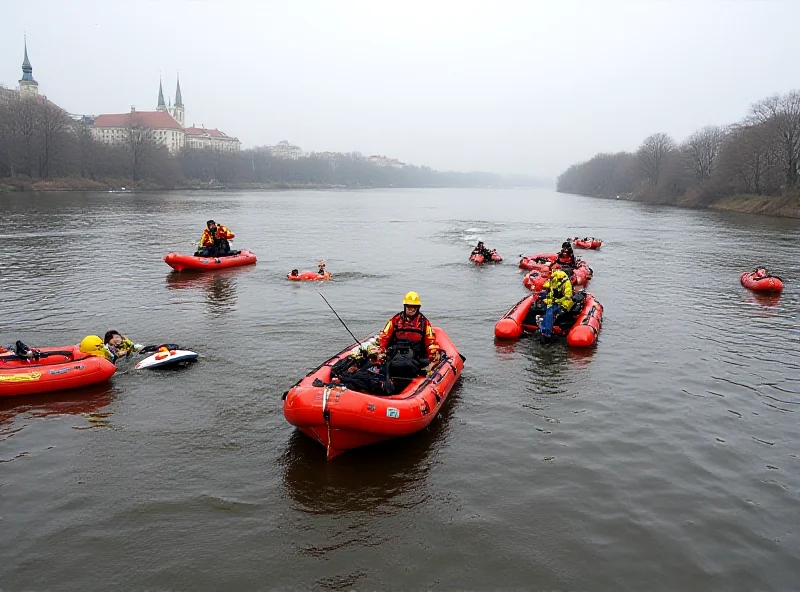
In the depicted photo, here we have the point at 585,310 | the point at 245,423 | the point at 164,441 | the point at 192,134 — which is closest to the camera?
the point at 164,441

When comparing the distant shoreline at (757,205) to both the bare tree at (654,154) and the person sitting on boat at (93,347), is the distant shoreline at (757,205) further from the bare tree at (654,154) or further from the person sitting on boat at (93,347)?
the person sitting on boat at (93,347)

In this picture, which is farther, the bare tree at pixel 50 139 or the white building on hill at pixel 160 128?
the white building on hill at pixel 160 128

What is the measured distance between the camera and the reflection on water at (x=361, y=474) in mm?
6969

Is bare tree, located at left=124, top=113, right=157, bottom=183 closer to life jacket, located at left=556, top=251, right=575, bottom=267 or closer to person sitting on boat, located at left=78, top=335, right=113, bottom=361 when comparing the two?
life jacket, located at left=556, top=251, right=575, bottom=267

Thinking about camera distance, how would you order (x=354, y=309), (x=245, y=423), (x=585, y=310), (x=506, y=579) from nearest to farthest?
(x=506, y=579), (x=245, y=423), (x=585, y=310), (x=354, y=309)

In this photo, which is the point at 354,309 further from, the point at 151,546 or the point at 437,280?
the point at 151,546

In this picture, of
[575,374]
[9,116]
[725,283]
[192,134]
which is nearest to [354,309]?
[575,374]

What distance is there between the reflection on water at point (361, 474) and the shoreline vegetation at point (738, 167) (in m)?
56.1

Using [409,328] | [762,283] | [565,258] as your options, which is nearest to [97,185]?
[565,258]

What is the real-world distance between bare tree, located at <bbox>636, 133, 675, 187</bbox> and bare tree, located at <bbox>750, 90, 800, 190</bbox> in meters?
32.8

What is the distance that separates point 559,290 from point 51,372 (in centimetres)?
1008

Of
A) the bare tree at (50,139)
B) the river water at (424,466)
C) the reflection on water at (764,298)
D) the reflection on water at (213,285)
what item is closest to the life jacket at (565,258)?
the river water at (424,466)

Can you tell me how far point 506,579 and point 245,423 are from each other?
15.2 feet

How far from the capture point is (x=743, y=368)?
461 inches
